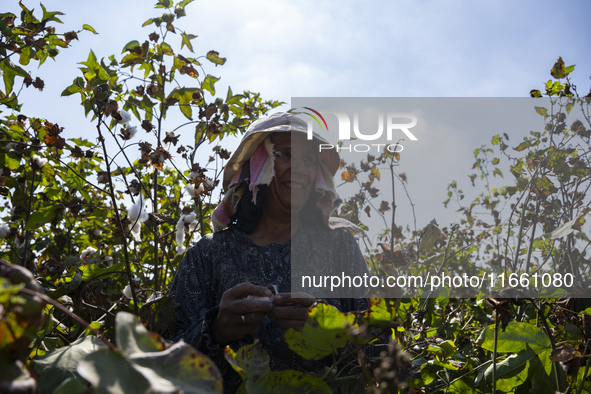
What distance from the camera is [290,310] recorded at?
0.73 meters

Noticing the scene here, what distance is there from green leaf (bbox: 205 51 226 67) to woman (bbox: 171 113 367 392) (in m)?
0.75

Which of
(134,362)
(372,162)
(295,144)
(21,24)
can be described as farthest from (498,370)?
(21,24)

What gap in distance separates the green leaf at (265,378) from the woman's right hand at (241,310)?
34 cm

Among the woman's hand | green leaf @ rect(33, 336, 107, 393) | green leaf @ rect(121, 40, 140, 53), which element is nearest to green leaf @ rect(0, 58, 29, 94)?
green leaf @ rect(121, 40, 140, 53)

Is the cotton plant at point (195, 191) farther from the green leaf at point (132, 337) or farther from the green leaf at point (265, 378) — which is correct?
the green leaf at point (132, 337)

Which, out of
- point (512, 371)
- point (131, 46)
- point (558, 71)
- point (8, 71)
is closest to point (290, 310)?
point (512, 371)

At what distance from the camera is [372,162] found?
250cm

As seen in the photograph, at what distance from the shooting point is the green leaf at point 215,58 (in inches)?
87.1

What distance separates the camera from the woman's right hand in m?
0.79

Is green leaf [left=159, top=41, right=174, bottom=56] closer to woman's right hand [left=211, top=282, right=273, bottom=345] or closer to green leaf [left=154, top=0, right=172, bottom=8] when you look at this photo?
green leaf [left=154, top=0, right=172, bottom=8]

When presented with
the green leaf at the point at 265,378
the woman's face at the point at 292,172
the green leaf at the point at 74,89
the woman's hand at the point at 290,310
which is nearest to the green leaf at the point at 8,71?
the green leaf at the point at 74,89

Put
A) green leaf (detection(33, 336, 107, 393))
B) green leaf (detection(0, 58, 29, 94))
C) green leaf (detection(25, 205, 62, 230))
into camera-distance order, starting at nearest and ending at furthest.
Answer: green leaf (detection(33, 336, 107, 393)) → green leaf (detection(25, 205, 62, 230)) → green leaf (detection(0, 58, 29, 94))

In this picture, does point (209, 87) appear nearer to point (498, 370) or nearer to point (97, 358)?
point (498, 370)

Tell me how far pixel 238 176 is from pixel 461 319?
965 mm
